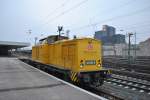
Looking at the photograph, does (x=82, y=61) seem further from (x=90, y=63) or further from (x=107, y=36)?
(x=107, y=36)

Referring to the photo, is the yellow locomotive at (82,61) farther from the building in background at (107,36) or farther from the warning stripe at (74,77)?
the building in background at (107,36)

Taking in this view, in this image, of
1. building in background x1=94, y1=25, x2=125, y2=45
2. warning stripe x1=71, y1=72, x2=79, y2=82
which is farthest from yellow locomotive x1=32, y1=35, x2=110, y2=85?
building in background x1=94, y1=25, x2=125, y2=45

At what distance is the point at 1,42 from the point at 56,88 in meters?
63.4

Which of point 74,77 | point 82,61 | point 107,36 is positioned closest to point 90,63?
point 82,61

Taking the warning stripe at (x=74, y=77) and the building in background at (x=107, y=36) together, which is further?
the building in background at (x=107, y=36)

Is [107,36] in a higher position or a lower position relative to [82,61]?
higher

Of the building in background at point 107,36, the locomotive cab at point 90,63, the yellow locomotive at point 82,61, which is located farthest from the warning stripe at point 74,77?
the building in background at point 107,36

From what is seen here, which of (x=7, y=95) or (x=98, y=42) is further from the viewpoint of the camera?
(x=98, y=42)

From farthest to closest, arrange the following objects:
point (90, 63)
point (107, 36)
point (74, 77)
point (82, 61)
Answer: point (107, 36), point (90, 63), point (82, 61), point (74, 77)

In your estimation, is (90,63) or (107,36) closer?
(90,63)

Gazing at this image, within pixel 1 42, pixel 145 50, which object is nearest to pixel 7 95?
pixel 1 42

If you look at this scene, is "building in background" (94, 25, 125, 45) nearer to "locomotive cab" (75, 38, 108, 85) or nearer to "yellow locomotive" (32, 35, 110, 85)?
"yellow locomotive" (32, 35, 110, 85)

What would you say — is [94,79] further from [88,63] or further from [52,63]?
[52,63]

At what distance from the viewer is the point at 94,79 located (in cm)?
1232
